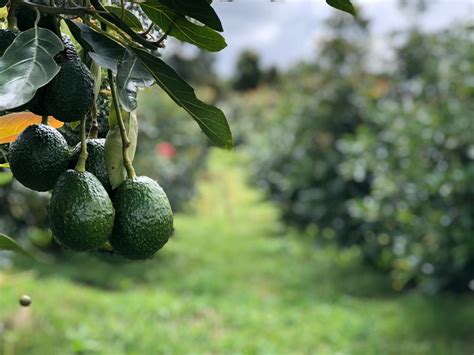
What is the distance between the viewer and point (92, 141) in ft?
2.64

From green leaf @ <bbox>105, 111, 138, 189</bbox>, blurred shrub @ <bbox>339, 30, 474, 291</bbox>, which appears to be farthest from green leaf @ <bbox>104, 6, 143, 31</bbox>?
blurred shrub @ <bbox>339, 30, 474, 291</bbox>

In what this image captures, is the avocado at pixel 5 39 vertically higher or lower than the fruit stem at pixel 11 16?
lower

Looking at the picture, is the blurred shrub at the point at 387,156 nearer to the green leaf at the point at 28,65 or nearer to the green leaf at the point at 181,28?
the green leaf at the point at 181,28

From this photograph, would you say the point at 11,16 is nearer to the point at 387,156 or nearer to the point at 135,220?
the point at 135,220

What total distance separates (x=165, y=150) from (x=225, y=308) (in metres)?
1.94

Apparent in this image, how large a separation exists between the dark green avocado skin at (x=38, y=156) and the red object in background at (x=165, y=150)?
18.2 feet

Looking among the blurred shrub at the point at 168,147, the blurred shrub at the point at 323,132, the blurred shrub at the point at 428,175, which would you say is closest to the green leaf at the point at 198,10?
the blurred shrub at the point at 428,175

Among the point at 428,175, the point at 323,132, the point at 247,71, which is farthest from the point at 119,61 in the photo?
the point at 247,71

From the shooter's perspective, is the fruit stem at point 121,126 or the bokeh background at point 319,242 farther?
the bokeh background at point 319,242

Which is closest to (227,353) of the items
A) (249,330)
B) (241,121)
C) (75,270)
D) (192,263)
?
(249,330)

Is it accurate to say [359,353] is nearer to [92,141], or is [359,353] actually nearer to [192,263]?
[192,263]

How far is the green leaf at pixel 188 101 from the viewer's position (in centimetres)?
72

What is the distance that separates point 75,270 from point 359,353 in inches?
109

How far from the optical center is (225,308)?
5109mm
